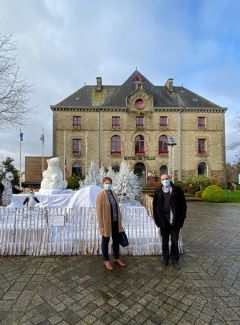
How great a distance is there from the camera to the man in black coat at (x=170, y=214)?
4676 millimetres

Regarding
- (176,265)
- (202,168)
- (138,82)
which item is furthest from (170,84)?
(176,265)

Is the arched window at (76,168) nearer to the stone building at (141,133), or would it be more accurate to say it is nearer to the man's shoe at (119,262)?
the stone building at (141,133)

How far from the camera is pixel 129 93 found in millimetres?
33062

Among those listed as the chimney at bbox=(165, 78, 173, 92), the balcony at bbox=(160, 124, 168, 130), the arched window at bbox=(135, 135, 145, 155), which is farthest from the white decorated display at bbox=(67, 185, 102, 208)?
the chimney at bbox=(165, 78, 173, 92)

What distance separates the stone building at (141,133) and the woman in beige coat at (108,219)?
26060 millimetres

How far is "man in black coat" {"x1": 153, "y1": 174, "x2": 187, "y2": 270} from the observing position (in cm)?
468

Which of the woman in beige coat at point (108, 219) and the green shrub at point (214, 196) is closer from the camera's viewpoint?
the woman in beige coat at point (108, 219)

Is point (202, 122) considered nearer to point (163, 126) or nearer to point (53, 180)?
point (163, 126)

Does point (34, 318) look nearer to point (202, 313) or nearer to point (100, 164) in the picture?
point (202, 313)

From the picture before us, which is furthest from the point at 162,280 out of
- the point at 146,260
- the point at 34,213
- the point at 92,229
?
the point at 34,213

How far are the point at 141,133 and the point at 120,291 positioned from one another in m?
28.7

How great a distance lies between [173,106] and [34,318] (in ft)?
103

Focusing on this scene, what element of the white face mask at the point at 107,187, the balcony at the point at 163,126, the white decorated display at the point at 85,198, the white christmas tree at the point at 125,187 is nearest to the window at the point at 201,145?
the balcony at the point at 163,126

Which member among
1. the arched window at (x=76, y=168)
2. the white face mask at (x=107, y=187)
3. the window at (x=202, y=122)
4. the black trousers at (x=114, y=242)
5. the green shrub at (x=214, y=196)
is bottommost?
the green shrub at (x=214, y=196)
